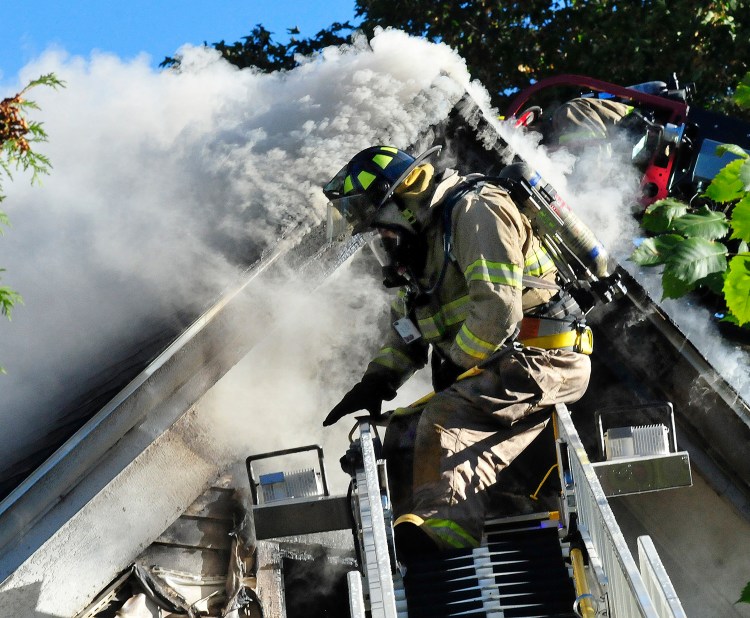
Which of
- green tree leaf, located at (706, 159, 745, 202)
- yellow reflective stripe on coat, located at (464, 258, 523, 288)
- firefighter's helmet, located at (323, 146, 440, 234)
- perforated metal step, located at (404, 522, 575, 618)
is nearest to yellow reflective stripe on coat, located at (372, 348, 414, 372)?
firefighter's helmet, located at (323, 146, 440, 234)

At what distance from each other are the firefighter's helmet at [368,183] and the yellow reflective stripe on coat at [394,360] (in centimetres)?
67

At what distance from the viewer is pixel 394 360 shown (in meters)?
5.81

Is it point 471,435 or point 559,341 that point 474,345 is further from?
point 559,341

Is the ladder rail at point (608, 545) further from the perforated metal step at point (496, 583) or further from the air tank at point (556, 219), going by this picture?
the air tank at point (556, 219)

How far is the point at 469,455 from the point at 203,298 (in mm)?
1874

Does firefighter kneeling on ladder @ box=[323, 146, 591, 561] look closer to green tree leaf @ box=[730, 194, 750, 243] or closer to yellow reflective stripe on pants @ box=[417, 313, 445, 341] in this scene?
yellow reflective stripe on pants @ box=[417, 313, 445, 341]

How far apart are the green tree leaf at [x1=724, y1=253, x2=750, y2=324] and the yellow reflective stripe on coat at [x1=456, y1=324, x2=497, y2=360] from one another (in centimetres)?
116

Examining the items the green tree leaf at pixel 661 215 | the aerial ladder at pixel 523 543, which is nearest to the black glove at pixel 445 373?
the aerial ladder at pixel 523 543

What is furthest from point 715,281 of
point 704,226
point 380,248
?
point 380,248

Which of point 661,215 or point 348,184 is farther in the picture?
point 661,215

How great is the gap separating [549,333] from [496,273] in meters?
0.55

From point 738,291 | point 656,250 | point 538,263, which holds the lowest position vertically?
point 738,291

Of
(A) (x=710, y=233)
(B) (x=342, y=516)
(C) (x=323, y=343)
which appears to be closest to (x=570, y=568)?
(B) (x=342, y=516)

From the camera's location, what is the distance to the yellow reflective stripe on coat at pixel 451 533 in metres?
4.65
